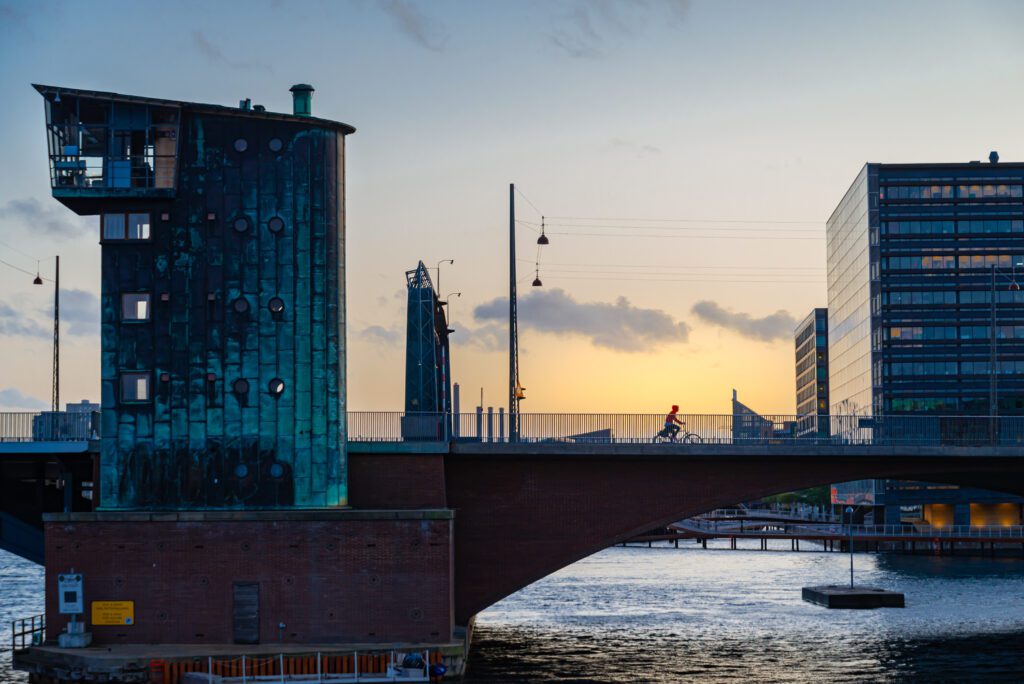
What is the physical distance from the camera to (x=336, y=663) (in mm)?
52938

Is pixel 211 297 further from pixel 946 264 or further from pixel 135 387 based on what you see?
pixel 946 264

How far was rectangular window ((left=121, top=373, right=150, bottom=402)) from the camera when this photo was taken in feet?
188

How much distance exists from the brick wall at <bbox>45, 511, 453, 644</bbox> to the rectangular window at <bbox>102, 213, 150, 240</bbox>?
38.7 ft

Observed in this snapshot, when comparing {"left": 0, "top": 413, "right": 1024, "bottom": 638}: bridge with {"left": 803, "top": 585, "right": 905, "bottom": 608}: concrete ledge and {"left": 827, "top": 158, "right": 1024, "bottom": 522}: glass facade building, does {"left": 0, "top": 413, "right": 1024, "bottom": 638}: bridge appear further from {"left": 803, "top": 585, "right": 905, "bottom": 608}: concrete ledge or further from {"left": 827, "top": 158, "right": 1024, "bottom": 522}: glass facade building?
{"left": 827, "top": 158, "right": 1024, "bottom": 522}: glass facade building

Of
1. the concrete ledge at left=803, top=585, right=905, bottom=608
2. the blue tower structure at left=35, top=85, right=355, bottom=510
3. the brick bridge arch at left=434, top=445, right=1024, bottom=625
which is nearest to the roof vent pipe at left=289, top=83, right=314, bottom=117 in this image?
the blue tower structure at left=35, top=85, right=355, bottom=510

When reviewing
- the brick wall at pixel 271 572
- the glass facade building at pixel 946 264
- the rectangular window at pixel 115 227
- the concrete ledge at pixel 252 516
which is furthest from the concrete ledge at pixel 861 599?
the glass facade building at pixel 946 264

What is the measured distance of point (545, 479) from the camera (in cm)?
6275

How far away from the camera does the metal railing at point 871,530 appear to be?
155000 millimetres

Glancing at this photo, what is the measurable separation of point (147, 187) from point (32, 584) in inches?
3492

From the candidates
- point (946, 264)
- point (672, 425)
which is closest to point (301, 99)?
point (672, 425)

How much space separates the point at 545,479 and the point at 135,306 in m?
19.8

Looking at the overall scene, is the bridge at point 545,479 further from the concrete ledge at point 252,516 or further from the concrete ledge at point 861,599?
the concrete ledge at point 861,599

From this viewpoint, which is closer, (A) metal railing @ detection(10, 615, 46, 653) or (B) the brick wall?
A: (B) the brick wall

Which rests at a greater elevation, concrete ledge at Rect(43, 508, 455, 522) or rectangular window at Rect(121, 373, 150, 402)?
rectangular window at Rect(121, 373, 150, 402)
